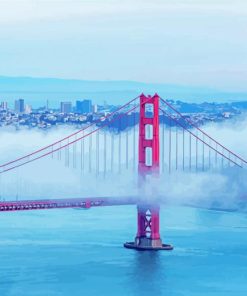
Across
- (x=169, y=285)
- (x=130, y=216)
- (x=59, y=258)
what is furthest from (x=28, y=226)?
(x=169, y=285)

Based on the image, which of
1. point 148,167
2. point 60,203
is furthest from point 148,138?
point 60,203

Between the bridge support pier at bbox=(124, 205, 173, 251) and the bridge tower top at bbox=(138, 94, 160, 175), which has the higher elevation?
the bridge tower top at bbox=(138, 94, 160, 175)

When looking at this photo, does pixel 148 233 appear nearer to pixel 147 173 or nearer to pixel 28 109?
pixel 147 173

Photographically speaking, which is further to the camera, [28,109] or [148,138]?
[28,109]

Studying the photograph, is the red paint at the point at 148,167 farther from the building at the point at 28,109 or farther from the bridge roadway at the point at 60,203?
the building at the point at 28,109

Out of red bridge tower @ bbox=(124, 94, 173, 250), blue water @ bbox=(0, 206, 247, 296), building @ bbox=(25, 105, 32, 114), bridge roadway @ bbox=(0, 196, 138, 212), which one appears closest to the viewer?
blue water @ bbox=(0, 206, 247, 296)

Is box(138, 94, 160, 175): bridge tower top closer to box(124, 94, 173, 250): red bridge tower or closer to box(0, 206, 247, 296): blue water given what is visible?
box(124, 94, 173, 250): red bridge tower

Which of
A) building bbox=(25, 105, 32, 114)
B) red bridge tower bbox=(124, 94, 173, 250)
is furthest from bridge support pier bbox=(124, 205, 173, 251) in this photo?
building bbox=(25, 105, 32, 114)
